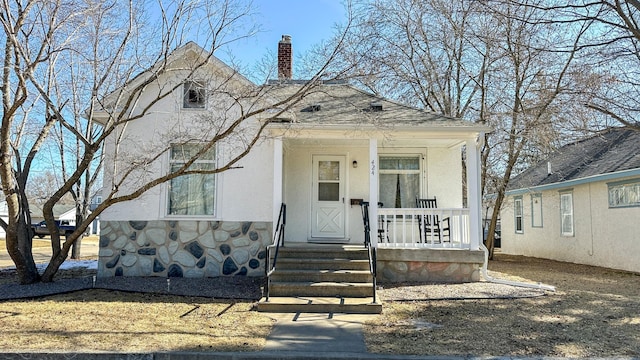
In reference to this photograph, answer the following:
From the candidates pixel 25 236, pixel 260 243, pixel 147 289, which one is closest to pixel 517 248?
pixel 260 243

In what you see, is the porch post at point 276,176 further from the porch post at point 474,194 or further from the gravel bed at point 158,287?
the porch post at point 474,194

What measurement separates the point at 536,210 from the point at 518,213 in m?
Result: 1.72

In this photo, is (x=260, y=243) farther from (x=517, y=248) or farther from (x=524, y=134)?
(x=517, y=248)

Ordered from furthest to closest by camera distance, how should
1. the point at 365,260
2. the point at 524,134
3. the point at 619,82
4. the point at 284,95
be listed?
1. the point at 524,134
2. the point at 284,95
3. the point at 619,82
4. the point at 365,260

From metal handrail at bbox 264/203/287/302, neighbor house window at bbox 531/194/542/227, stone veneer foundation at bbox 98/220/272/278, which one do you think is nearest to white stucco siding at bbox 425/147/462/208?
metal handrail at bbox 264/203/287/302

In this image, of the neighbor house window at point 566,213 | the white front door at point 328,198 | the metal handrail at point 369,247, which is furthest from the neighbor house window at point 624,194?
the white front door at point 328,198

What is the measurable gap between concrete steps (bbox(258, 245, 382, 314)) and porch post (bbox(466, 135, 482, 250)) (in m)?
2.25

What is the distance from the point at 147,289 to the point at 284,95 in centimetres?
Answer: 526

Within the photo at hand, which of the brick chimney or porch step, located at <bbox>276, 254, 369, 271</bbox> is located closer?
porch step, located at <bbox>276, 254, 369, 271</bbox>

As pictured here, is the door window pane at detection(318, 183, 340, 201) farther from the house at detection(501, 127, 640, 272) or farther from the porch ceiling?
the house at detection(501, 127, 640, 272)

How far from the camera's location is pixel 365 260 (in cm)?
820

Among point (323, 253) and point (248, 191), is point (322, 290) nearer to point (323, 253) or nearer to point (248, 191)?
point (323, 253)

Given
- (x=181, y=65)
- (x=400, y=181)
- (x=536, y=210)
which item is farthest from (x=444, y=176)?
(x=536, y=210)

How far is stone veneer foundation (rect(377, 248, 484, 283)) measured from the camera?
8.70 metres
